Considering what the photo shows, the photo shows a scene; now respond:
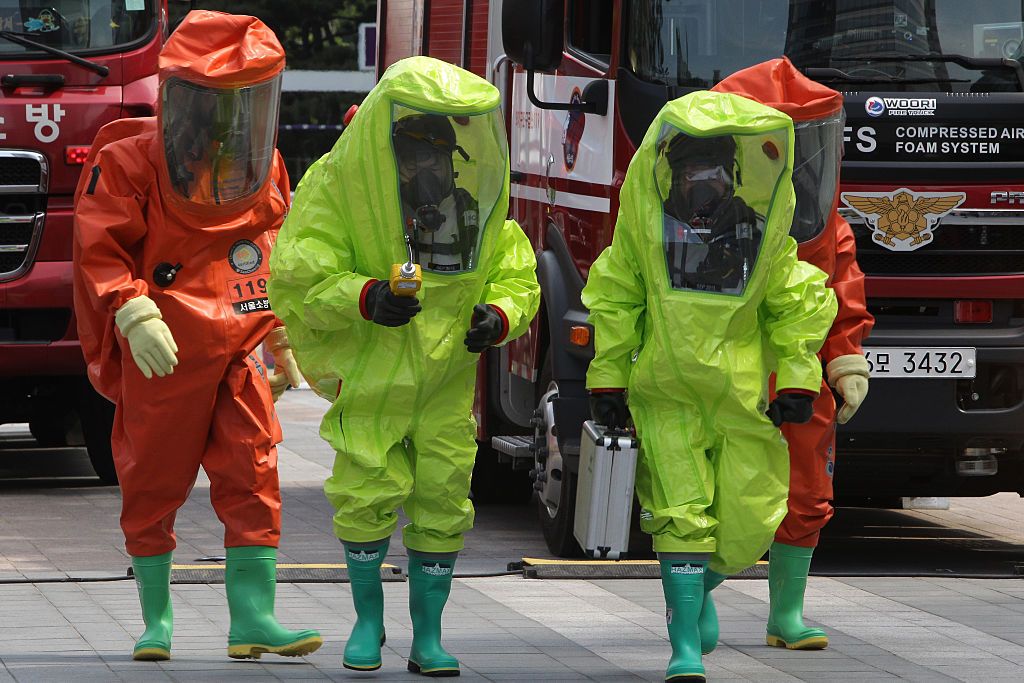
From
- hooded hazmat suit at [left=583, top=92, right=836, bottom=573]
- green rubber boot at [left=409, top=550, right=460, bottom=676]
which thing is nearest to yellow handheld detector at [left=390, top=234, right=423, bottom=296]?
hooded hazmat suit at [left=583, top=92, right=836, bottom=573]

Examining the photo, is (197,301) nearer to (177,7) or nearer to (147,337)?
(147,337)

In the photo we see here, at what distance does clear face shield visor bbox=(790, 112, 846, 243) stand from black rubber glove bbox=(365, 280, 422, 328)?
1.62 meters

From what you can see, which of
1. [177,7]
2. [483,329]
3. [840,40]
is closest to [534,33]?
[840,40]

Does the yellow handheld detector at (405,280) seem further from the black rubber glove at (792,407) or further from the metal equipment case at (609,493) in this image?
the black rubber glove at (792,407)

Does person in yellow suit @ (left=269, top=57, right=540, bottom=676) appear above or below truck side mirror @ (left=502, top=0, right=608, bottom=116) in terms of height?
below

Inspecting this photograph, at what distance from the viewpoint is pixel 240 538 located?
639 cm

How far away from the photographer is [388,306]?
5.87 m

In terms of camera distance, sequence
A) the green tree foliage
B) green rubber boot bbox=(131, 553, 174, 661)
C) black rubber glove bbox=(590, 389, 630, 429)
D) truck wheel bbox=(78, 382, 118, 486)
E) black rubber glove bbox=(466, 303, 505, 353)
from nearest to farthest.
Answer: black rubber glove bbox=(466, 303, 505, 353), black rubber glove bbox=(590, 389, 630, 429), green rubber boot bbox=(131, 553, 174, 661), truck wheel bbox=(78, 382, 118, 486), the green tree foliage

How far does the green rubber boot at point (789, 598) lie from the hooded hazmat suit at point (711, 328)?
0.75 metres

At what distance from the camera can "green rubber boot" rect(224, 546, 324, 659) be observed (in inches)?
251

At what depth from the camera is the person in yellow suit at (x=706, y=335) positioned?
19.8 ft

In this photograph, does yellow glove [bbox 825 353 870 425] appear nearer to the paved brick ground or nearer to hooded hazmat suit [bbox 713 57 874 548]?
hooded hazmat suit [bbox 713 57 874 548]

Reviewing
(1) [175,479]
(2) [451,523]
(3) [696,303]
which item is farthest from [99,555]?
(3) [696,303]

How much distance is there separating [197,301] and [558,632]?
1.81 m
